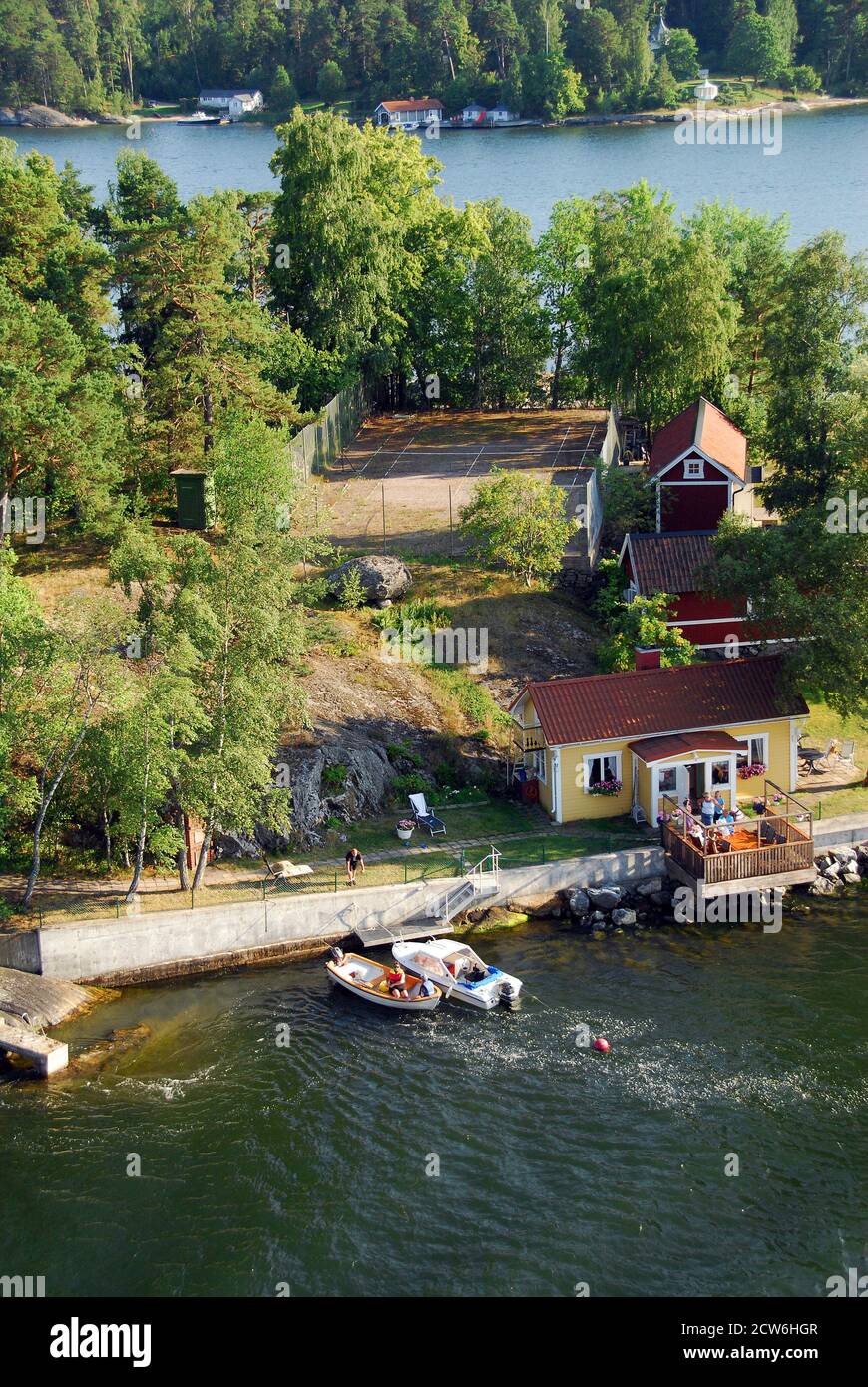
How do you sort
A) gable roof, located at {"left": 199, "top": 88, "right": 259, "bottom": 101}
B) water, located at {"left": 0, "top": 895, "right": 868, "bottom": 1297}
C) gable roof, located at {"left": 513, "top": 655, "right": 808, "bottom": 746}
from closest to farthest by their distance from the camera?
water, located at {"left": 0, "top": 895, "right": 868, "bottom": 1297}
gable roof, located at {"left": 513, "top": 655, "right": 808, "bottom": 746}
gable roof, located at {"left": 199, "top": 88, "right": 259, "bottom": 101}

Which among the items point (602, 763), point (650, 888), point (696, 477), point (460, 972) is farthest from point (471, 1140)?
point (696, 477)

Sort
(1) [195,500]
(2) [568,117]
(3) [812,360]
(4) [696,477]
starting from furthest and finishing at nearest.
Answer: (2) [568,117] → (4) [696,477] → (1) [195,500] → (3) [812,360]

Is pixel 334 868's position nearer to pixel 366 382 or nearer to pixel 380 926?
pixel 380 926

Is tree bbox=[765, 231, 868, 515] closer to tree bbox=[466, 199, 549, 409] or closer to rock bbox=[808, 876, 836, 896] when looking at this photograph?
rock bbox=[808, 876, 836, 896]

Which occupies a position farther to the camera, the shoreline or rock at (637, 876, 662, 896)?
the shoreline

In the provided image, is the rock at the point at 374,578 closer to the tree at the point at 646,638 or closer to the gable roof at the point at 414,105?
the tree at the point at 646,638

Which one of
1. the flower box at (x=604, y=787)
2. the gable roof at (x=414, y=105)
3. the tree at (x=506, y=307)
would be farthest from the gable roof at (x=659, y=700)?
the gable roof at (x=414, y=105)

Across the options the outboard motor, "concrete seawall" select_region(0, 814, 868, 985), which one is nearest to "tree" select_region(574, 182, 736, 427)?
"concrete seawall" select_region(0, 814, 868, 985)

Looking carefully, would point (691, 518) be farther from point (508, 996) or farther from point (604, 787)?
point (508, 996)
